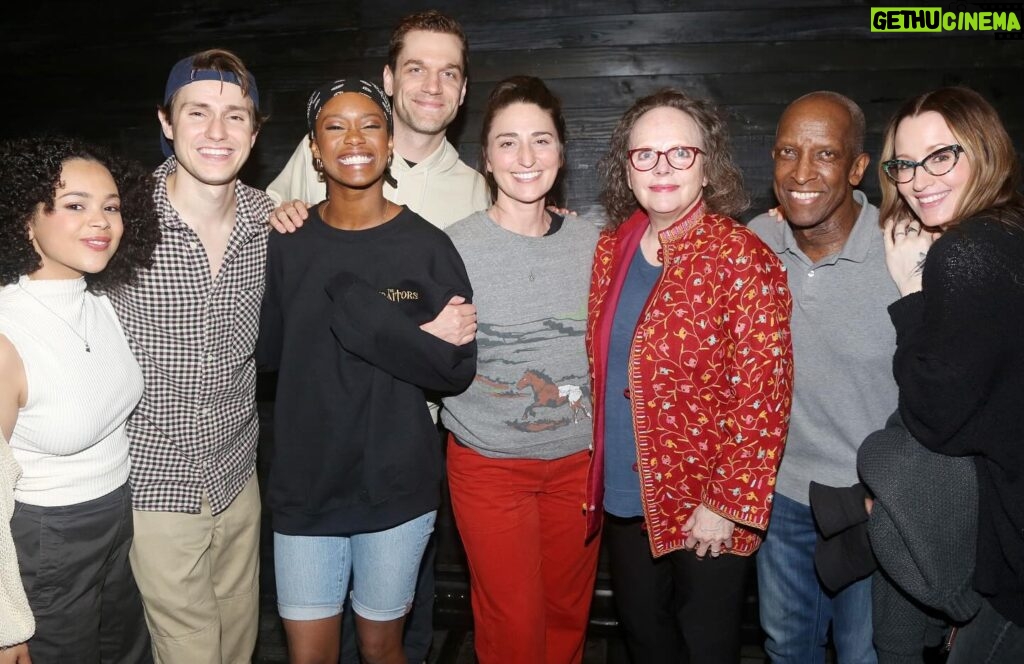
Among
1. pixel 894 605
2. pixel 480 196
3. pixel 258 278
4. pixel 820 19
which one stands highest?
pixel 820 19

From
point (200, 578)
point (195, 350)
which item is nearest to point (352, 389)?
point (195, 350)

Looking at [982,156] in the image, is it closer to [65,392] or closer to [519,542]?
[519,542]

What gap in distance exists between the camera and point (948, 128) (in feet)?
6.07

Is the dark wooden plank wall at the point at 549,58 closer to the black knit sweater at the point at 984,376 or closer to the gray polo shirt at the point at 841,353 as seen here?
the gray polo shirt at the point at 841,353

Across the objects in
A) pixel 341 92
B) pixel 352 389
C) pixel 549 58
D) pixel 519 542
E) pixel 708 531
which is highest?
pixel 549 58

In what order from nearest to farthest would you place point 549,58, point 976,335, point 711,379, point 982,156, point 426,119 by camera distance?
point 976,335, point 982,156, point 711,379, point 426,119, point 549,58

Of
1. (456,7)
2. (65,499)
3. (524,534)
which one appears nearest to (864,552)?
(524,534)

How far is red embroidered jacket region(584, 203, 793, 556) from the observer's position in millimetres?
1879

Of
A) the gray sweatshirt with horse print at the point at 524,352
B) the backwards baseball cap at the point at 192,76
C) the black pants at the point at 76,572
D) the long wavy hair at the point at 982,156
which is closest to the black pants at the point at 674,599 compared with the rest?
the gray sweatshirt with horse print at the point at 524,352

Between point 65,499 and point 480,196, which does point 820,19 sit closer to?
point 480,196

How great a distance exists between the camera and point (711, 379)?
6.38 ft

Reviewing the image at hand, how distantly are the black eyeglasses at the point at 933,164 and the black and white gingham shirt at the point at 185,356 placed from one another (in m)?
1.75

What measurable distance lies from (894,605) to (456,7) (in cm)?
272

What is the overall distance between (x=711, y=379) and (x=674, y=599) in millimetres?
691
